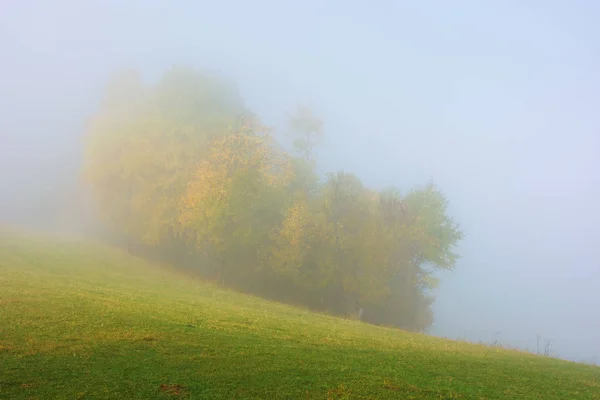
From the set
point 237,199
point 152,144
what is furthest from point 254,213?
point 152,144

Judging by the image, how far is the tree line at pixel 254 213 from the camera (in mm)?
45375

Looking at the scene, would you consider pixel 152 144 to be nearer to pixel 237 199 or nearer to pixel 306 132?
pixel 237 199

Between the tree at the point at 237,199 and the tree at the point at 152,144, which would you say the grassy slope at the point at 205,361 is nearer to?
the tree at the point at 237,199

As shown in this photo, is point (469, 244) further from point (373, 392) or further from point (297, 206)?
point (373, 392)

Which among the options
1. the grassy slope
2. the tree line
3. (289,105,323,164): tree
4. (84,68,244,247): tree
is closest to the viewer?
the grassy slope

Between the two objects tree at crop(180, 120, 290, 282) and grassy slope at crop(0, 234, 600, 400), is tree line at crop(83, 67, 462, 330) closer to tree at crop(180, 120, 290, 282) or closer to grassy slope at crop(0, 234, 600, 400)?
tree at crop(180, 120, 290, 282)

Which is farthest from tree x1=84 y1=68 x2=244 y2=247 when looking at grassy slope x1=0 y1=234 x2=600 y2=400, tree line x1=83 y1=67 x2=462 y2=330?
grassy slope x1=0 y1=234 x2=600 y2=400

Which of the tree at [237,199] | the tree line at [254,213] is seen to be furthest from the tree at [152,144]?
the tree at [237,199]

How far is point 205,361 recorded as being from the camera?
1378cm

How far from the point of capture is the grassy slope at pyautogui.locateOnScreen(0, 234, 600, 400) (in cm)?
1116

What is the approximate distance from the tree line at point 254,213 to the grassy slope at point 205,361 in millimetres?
20363

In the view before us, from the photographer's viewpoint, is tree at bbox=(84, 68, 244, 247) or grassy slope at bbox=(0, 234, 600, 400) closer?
grassy slope at bbox=(0, 234, 600, 400)

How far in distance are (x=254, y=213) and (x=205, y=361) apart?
34.6m

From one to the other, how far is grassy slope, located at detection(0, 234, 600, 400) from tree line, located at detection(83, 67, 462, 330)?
20.4 metres
